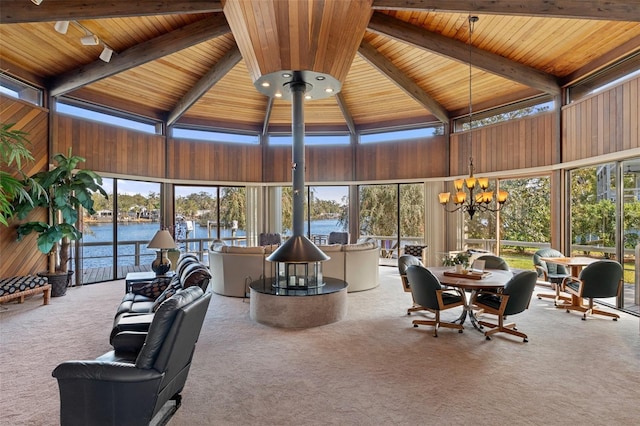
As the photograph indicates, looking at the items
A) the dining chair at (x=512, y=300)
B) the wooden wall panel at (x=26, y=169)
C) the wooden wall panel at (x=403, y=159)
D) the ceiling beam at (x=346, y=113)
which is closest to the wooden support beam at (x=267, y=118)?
the ceiling beam at (x=346, y=113)

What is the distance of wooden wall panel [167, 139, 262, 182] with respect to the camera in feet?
29.7

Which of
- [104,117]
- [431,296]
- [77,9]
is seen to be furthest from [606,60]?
[104,117]

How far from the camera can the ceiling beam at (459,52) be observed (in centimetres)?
504

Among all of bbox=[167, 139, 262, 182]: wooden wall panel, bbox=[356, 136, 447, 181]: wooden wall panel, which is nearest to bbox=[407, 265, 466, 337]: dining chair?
bbox=[356, 136, 447, 181]: wooden wall panel

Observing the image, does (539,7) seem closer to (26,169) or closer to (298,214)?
(298,214)

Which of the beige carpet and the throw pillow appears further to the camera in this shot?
the throw pillow

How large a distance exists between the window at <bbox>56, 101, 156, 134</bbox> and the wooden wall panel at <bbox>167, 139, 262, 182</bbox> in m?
0.71

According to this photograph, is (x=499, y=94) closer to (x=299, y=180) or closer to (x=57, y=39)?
(x=299, y=180)

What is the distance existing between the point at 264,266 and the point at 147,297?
2091mm

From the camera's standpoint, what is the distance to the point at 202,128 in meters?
9.48

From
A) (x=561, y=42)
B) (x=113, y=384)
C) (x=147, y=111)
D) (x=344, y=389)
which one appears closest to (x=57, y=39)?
(x=147, y=111)

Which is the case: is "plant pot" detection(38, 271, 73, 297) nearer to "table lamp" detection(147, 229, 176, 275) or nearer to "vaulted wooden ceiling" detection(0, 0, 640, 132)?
"table lamp" detection(147, 229, 176, 275)

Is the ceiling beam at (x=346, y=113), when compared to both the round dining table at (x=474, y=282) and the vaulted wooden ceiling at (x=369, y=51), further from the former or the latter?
the round dining table at (x=474, y=282)

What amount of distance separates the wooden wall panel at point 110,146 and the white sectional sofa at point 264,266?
10.9 feet
